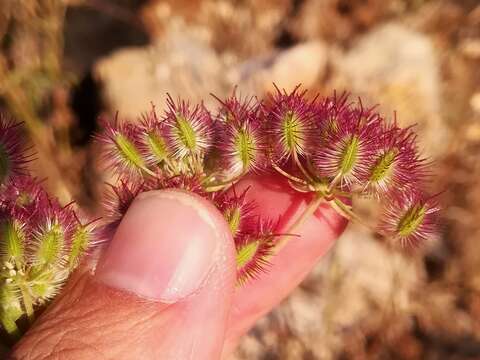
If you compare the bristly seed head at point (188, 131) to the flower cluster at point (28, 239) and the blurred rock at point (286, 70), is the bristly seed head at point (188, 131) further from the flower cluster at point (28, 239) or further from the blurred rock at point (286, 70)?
the blurred rock at point (286, 70)

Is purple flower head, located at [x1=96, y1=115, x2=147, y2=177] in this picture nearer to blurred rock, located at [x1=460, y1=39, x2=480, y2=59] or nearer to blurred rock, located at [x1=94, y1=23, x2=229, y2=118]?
blurred rock, located at [x1=94, y1=23, x2=229, y2=118]

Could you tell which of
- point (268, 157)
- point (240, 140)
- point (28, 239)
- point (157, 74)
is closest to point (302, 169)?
point (268, 157)

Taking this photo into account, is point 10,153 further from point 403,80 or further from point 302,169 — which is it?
point 403,80

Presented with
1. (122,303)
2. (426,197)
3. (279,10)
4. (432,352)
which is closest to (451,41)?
(279,10)

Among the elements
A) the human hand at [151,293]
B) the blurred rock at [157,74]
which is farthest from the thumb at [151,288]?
the blurred rock at [157,74]

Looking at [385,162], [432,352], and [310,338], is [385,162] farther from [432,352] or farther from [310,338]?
[432,352]

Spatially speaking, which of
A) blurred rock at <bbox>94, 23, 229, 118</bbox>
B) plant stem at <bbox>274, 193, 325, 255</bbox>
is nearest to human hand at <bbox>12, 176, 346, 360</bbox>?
plant stem at <bbox>274, 193, 325, 255</bbox>
